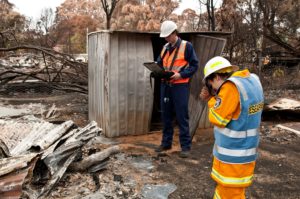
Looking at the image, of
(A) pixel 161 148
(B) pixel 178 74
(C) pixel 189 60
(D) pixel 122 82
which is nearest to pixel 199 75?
(C) pixel 189 60

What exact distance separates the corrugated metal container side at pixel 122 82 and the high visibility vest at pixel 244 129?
3.70 m

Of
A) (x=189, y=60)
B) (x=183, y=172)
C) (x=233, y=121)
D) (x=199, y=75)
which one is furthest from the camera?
(x=199, y=75)

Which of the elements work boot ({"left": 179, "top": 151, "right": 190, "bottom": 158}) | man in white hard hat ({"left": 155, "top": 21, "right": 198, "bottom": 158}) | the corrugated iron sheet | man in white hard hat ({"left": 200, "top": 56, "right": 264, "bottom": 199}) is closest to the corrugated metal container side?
man in white hard hat ({"left": 155, "top": 21, "right": 198, "bottom": 158})

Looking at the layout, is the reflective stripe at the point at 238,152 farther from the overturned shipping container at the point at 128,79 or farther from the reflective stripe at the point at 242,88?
the overturned shipping container at the point at 128,79

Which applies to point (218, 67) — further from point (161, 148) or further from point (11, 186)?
point (161, 148)

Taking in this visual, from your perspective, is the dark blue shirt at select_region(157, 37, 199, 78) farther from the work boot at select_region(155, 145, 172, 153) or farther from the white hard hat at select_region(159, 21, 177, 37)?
the work boot at select_region(155, 145, 172, 153)

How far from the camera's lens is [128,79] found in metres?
6.42

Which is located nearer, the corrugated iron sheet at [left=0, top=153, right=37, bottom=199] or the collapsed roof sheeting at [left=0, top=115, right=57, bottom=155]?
the corrugated iron sheet at [left=0, top=153, right=37, bottom=199]

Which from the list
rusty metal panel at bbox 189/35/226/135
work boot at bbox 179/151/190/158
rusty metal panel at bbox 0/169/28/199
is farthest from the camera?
rusty metal panel at bbox 189/35/226/135

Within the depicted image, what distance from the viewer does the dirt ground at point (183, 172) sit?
4168 millimetres

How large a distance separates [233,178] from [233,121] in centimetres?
48

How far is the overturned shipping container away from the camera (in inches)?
245

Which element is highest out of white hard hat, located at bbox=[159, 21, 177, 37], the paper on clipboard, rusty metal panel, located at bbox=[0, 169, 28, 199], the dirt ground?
white hard hat, located at bbox=[159, 21, 177, 37]

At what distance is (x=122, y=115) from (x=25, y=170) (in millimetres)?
3293
